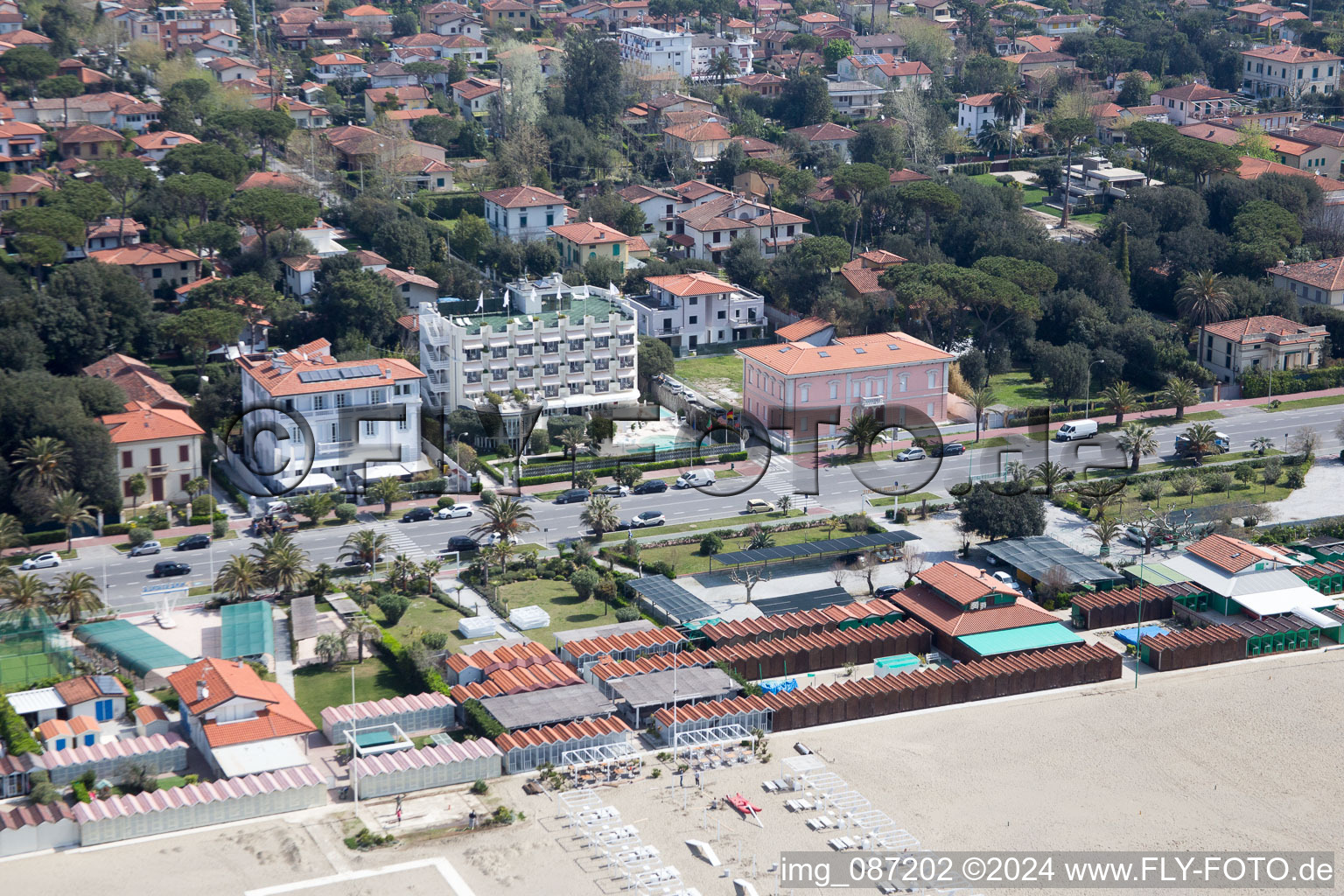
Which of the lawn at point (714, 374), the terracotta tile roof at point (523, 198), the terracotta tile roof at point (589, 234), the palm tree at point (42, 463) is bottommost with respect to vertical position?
the lawn at point (714, 374)

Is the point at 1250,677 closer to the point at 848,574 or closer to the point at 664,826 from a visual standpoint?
the point at 848,574

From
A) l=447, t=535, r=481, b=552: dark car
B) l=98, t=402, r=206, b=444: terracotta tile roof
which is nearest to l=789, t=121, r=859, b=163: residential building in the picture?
l=98, t=402, r=206, b=444: terracotta tile roof

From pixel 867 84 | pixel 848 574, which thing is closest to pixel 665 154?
pixel 867 84

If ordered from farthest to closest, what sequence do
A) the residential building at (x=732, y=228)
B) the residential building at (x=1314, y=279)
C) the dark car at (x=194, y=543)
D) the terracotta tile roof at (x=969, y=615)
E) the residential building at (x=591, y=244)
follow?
1. the residential building at (x=732, y=228)
2. the residential building at (x=591, y=244)
3. the residential building at (x=1314, y=279)
4. the dark car at (x=194, y=543)
5. the terracotta tile roof at (x=969, y=615)

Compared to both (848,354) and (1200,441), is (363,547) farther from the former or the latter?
(1200,441)

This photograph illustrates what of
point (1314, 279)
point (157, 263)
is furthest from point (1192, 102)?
point (157, 263)

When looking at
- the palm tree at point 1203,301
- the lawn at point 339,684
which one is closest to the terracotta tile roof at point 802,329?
the palm tree at point 1203,301

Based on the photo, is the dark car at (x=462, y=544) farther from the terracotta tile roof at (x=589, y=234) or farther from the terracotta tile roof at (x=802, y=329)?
the terracotta tile roof at (x=589, y=234)

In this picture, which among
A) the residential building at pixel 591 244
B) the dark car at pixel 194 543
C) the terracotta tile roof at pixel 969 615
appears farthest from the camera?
the residential building at pixel 591 244
